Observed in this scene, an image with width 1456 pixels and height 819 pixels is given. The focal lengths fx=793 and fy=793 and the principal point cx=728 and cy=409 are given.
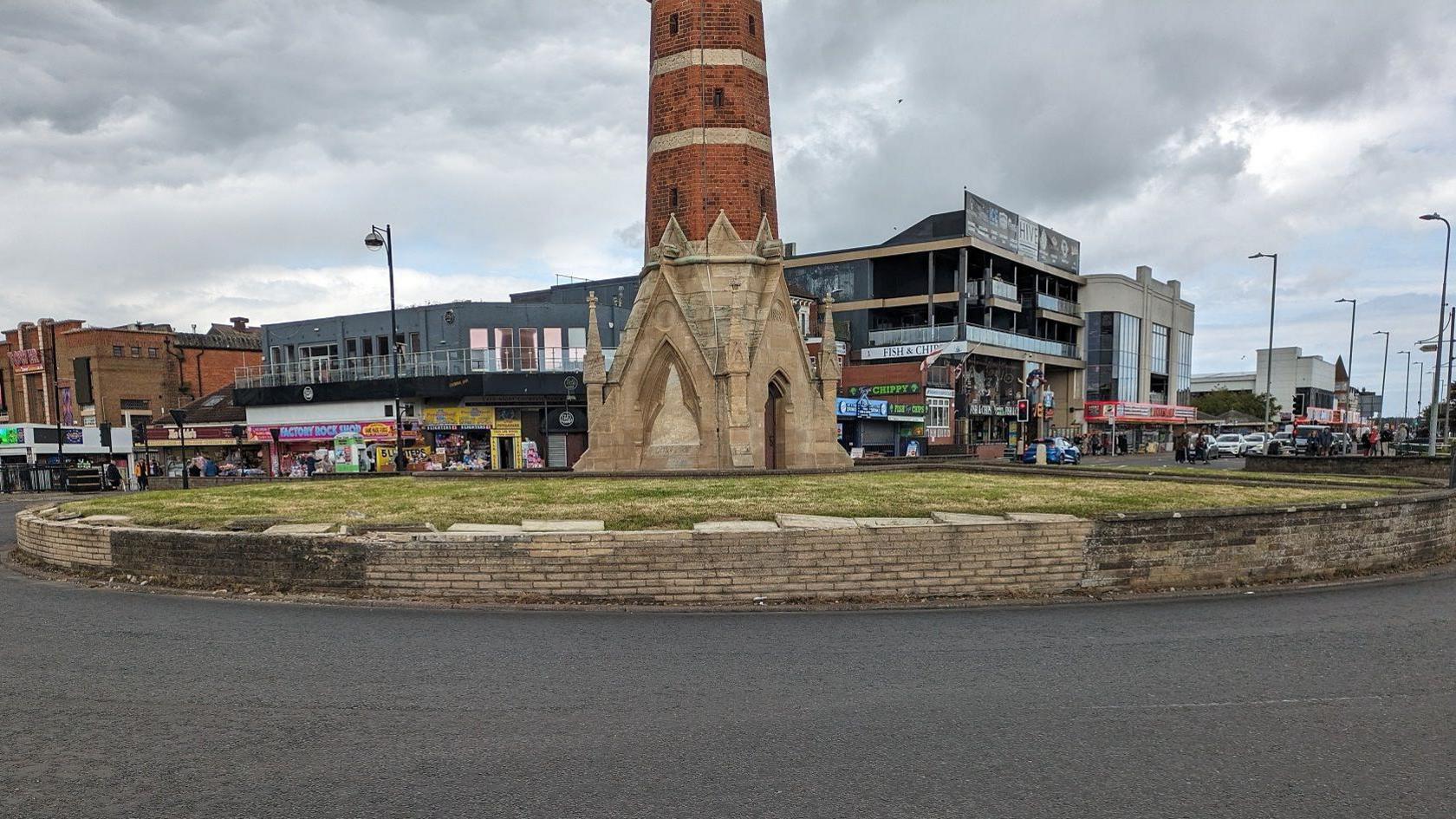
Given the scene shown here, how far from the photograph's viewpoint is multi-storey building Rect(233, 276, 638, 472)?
1447 inches

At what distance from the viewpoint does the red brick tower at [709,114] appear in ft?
59.5

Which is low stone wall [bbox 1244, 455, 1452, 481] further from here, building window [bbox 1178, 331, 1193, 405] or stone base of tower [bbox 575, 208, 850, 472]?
building window [bbox 1178, 331, 1193, 405]

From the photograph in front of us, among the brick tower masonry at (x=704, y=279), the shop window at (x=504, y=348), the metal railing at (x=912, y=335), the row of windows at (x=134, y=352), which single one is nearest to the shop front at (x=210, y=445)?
→ the row of windows at (x=134, y=352)

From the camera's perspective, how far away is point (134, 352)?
2051 inches

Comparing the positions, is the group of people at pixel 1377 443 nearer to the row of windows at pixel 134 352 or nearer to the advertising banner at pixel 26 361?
the row of windows at pixel 134 352

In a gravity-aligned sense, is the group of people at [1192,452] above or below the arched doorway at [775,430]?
below

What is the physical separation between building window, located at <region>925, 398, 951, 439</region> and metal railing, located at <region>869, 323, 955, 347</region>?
26.7ft

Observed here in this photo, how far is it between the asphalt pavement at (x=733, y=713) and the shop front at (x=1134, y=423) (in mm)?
55373

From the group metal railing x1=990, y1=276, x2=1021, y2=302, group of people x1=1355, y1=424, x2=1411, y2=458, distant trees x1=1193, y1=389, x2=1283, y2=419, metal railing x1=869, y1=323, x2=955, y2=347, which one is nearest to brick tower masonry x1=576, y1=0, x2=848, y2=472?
group of people x1=1355, y1=424, x2=1411, y2=458

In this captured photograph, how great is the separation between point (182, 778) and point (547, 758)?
198 centimetres

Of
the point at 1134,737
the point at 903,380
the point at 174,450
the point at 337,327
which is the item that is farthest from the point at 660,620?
the point at 174,450

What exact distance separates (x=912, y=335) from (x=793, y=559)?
166 feet

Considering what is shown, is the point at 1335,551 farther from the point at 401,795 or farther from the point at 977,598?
the point at 401,795

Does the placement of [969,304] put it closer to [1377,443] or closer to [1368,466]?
[1377,443]
